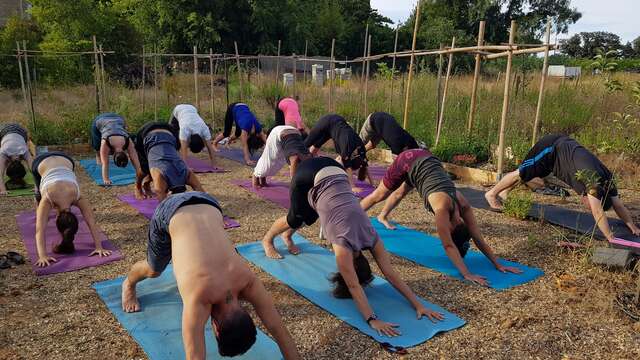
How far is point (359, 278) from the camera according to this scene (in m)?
3.52

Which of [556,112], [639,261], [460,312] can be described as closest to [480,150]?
[556,112]

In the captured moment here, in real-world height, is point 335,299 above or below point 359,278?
below

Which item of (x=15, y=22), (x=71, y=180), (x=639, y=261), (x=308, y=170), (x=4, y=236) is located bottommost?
(x=4, y=236)

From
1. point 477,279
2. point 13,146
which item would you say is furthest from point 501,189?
point 13,146

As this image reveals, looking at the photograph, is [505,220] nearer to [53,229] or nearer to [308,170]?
[308,170]

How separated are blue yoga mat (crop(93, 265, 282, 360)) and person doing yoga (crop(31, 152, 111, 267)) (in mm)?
641

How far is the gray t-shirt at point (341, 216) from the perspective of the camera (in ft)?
10.6

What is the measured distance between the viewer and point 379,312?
3.47 meters

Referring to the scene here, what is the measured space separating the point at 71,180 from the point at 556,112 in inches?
318

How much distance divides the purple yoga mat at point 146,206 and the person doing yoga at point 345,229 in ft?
6.00

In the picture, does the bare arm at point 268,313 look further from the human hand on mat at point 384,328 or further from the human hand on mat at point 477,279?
the human hand on mat at point 477,279

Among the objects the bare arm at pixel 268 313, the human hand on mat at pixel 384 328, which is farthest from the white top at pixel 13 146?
the human hand on mat at pixel 384 328

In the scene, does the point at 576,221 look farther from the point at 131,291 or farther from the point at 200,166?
the point at 200,166

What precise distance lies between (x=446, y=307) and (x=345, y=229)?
1044 millimetres
